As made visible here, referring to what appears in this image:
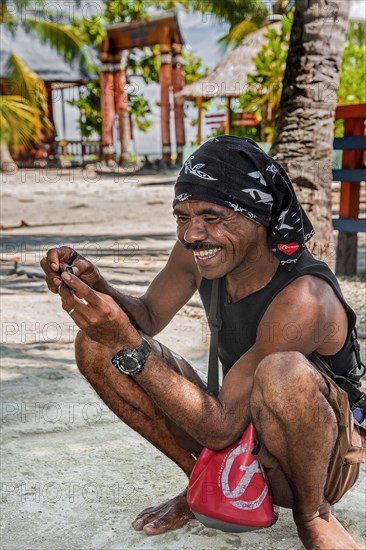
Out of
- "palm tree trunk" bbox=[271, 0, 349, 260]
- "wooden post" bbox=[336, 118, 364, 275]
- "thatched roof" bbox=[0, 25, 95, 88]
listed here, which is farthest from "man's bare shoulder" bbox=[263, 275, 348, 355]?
"thatched roof" bbox=[0, 25, 95, 88]

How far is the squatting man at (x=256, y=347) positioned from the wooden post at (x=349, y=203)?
4466 millimetres

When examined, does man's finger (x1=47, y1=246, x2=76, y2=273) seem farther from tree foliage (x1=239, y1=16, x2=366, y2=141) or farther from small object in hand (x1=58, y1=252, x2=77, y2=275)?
tree foliage (x1=239, y1=16, x2=366, y2=141)

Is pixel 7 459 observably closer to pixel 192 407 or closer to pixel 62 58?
pixel 192 407

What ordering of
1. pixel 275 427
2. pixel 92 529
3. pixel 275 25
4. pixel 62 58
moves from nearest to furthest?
pixel 275 427 → pixel 92 529 → pixel 275 25 → pixel 62 58

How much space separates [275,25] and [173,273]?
48.3 ft

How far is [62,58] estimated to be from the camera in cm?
2417

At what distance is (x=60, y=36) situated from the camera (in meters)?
23.3

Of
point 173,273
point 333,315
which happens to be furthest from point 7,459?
point 333,315

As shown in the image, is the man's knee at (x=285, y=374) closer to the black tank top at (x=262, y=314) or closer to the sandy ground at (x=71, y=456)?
the black tank top at (x=262, y=314)

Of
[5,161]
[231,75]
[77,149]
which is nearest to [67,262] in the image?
[231,75]

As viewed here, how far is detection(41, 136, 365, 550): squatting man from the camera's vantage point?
206 centimetres

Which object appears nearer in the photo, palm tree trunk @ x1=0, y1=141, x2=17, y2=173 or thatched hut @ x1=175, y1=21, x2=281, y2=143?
thatched hut @ x1=175, y1=21, x2=281, y2=143

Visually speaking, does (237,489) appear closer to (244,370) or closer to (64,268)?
(244,370)

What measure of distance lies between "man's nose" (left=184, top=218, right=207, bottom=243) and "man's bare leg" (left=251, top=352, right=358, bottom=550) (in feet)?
1.43
